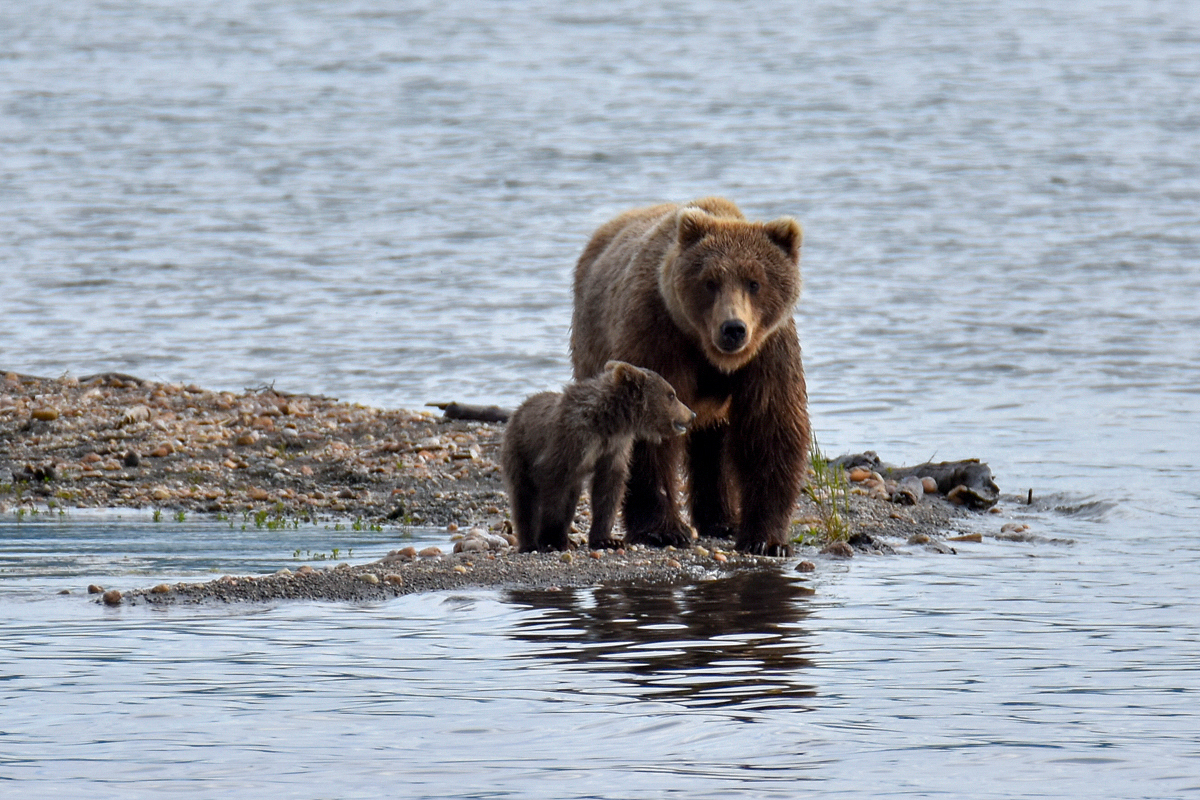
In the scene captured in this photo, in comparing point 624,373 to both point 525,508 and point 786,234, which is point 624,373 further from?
point 786,234

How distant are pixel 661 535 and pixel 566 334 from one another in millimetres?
7913

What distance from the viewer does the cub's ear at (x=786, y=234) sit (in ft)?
25.0

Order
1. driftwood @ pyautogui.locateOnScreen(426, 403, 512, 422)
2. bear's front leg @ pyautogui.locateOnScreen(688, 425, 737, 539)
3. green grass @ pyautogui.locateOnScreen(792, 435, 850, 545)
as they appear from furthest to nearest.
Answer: driftwood @ pyautogui.locateOnScreen(426, 403, 512, 422)
bear's front leg @ pyautogui.locateOnScreen(688, 425, 737, 539)
green grass @ pyautogui.locateOnScreen(792, 435, 850, 545)

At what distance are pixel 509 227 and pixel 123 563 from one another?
15.2m

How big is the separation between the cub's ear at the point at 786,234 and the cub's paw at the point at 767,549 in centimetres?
129

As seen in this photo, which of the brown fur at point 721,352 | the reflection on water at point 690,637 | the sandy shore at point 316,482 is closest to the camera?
the reflection on water at point 690,637

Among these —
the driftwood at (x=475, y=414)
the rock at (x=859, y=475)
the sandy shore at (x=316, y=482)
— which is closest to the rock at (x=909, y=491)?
the sandy shore at (x=316, y=482)

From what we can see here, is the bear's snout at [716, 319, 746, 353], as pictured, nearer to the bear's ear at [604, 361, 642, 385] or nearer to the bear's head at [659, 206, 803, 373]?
the bear's head at [659, 206, 803, 373]

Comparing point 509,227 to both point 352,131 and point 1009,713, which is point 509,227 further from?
point 1009,713

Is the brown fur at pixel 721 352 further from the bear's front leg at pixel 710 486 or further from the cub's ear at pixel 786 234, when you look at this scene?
the bear's front leg at pixel 710 486

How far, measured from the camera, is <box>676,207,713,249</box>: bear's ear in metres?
7.50

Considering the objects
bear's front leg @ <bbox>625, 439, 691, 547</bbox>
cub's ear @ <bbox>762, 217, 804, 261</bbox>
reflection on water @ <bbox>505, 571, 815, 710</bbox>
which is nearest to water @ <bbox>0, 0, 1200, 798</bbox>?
reflection on water @ <bbox>505, 571, 815, 710</bbox>

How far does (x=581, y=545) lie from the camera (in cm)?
779

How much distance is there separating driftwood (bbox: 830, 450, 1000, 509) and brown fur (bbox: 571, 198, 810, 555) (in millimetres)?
1549
